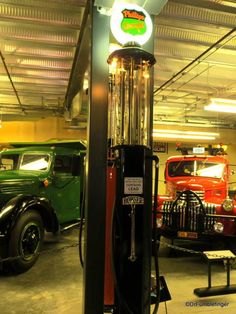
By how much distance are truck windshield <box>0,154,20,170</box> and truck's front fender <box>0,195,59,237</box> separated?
4.55ft

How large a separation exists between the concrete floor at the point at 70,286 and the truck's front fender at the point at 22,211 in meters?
0.60

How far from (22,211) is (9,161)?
2.06m

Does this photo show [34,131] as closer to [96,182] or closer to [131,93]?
[96,182]

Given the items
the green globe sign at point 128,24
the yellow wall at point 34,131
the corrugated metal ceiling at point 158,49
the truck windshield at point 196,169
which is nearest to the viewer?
the green globe sign at point 128,24

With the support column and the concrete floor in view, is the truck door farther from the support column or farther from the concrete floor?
the support column

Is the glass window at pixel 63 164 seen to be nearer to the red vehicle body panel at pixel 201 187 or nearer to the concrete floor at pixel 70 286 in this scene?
the concrete floor at pixel 70 286

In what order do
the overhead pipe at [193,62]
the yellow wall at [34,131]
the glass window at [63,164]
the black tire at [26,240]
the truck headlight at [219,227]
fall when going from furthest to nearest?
the yellow wall at [34,131] → the glass window at [63,164] → the overhead pipe at [193,62] → the truck headlight at [219,227] → the black tire at [26,240]

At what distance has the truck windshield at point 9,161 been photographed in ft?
20.7

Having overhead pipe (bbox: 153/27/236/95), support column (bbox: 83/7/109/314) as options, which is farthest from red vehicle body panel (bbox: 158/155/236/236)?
support column (bbox: 83/7/109/314)

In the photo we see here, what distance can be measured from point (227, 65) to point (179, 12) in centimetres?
245

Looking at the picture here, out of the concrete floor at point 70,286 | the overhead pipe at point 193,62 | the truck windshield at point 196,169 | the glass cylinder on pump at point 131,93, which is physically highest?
the overhead pipe at point 193,62

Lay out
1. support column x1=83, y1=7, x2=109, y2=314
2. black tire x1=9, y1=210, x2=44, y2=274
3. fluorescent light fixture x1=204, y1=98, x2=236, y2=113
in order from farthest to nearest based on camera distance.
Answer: fluorescent light fixture x1=204, y1=98, x2=236, y2=113 < black tire x1=9, y1=210, x2=44, y2=274 < support column x1=83, y1=7, x2=109, y2=314

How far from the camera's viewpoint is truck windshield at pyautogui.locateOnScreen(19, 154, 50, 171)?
239 inches

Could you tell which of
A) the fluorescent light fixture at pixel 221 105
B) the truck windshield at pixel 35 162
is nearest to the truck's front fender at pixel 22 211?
the truck windshield at pixel 35 162
